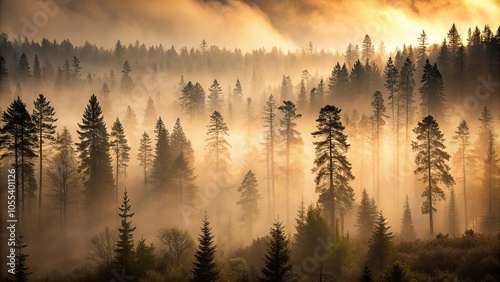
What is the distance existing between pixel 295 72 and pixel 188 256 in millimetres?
151547

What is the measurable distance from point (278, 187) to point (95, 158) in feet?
99.0

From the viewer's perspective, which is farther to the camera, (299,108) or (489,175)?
(299,108)

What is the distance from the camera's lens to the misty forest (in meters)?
29.5

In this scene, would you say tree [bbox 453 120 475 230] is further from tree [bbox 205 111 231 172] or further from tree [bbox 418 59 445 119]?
tree [bbox 205 111 231 172]

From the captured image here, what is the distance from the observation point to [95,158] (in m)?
45.7

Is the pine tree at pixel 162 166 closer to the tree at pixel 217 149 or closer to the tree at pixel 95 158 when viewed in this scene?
the tree at pixel 95 158

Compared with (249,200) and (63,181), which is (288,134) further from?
(63,181)

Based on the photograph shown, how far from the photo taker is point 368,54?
12162cm

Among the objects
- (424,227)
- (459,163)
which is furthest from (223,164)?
(459,163)

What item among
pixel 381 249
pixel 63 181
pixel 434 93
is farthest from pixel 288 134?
pixel 63 181

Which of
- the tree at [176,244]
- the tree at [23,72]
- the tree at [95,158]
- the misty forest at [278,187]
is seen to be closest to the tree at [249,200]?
the misty forest at [278,187]

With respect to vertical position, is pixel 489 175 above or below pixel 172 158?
below

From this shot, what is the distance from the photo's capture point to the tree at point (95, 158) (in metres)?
45.5

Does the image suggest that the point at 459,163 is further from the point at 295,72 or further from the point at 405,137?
the point at 295,72
